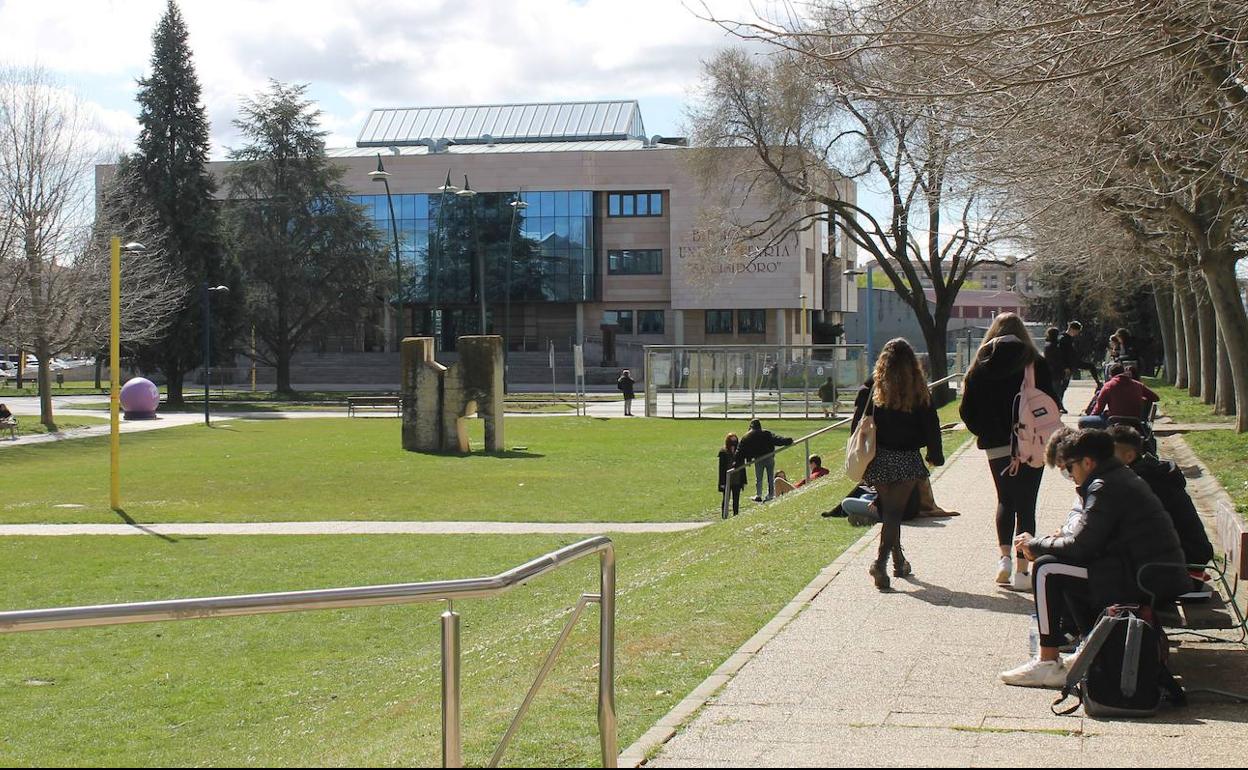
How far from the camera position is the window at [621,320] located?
86.9 meters

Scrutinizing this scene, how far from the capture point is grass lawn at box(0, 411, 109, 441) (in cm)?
3875

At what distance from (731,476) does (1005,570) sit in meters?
10.4

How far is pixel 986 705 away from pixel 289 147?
65.9 m

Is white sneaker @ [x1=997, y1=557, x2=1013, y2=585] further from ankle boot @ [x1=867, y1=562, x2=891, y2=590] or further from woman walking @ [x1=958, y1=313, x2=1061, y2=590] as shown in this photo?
ankle boot @ [x1=867, y1=562, x2=891, y2=590]

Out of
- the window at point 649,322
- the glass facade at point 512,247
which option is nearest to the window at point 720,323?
the window at point 649,322

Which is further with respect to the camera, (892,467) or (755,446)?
(755,446)

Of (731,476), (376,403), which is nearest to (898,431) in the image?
(731,476)

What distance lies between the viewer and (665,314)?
86.4 m

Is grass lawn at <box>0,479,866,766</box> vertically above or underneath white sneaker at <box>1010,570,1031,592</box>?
underneath

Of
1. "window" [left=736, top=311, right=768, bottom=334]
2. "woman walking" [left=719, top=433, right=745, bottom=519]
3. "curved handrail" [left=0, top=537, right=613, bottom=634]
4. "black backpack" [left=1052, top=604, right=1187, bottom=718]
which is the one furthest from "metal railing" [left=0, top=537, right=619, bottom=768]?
"window" [left=736, top=311, right=768, bottom=334]

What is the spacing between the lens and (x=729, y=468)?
68.4 feet

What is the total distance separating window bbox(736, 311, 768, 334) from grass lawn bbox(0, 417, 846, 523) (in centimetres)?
4828

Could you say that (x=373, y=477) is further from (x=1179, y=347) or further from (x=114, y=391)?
(x=1179, y=347)

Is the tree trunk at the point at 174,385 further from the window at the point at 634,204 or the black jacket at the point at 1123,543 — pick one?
the black jacket at the point at 1123,543
